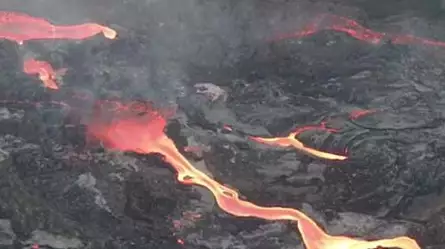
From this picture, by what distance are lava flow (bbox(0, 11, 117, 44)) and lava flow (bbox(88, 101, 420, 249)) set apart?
158 cm

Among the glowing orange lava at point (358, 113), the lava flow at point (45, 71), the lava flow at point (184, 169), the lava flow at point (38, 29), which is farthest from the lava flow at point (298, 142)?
the lava flow at point (38, 29)

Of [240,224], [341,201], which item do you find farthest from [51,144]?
[341,201]

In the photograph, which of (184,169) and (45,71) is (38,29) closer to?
(45,71)

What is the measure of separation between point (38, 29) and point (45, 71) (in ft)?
3.37

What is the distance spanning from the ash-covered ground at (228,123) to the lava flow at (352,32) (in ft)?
0.44

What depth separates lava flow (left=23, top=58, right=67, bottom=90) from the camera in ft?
27.3

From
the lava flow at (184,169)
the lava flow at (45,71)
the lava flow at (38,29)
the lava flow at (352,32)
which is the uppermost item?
the lava flow at (38,29)

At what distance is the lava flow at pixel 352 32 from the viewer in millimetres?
9414

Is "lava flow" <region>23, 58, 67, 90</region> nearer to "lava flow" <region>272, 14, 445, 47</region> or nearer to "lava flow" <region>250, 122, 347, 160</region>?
"lava flow" <region>250, 122, 347, 160</region>

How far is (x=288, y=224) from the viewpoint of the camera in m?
6.68

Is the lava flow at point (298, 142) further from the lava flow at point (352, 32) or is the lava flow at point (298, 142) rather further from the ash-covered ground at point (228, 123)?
the lava flow at point (352, 32)

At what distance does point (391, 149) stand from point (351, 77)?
4.55 feet

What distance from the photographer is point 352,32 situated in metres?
9.54

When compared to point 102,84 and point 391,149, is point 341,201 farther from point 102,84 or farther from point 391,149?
point 102,84
